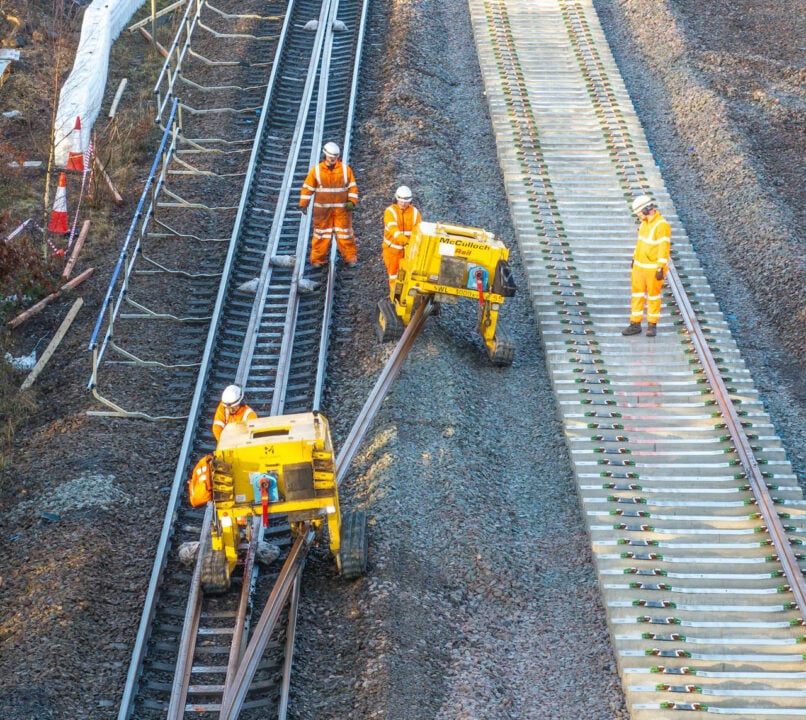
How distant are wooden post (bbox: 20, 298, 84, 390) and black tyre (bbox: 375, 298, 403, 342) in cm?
388

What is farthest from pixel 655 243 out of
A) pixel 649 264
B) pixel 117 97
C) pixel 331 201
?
pixel 117 97

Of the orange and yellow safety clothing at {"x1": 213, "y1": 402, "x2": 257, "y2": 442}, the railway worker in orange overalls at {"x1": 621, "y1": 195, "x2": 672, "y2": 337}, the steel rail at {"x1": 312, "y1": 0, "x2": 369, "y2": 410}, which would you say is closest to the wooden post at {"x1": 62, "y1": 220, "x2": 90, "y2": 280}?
the steel rail at {"x1": 312, "y1": 0, "x2": 369, "y2": 410}

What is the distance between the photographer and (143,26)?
22.3 meters

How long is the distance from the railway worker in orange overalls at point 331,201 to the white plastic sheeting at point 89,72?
5043mm

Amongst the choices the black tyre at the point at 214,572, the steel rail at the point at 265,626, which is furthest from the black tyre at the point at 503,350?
the black tyre at the point at 214,572

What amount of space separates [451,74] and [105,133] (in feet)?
19.6

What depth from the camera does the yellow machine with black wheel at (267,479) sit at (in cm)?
962

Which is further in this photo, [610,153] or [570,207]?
[610,153]

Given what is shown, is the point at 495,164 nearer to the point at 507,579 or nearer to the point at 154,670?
the point at 507,579

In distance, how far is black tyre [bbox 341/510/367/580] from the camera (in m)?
10.3

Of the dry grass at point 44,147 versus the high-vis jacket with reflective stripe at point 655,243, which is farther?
the dry grass at point 44,147

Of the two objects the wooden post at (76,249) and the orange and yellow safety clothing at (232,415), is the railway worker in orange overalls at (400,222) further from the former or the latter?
the wooden post at (76,249)

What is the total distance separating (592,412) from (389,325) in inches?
98.8

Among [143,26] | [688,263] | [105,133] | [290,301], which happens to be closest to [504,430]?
[290,301]
